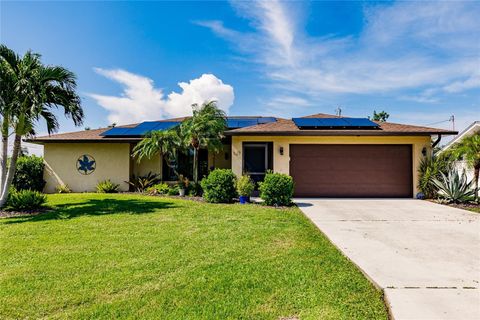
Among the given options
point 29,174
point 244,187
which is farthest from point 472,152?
point 29,174

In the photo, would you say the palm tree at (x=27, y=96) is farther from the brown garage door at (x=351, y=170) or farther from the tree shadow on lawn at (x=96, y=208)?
the brown garage door at (x=351, y=170)

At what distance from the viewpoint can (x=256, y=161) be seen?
41.5 ft

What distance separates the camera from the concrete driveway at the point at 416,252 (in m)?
2.90

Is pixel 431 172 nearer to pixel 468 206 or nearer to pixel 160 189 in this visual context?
pixel 468 206

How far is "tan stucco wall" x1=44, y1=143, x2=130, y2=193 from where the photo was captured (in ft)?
46.4

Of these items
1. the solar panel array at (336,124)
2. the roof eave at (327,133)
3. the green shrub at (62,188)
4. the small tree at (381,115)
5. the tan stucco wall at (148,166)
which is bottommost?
the green shrub at (62,188)

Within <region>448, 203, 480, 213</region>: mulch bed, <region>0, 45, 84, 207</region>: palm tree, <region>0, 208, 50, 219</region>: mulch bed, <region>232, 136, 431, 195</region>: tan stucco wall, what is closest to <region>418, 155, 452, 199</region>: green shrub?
<region>448, 203, 480, 213</region>: mulch bed

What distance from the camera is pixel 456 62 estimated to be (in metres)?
12.0

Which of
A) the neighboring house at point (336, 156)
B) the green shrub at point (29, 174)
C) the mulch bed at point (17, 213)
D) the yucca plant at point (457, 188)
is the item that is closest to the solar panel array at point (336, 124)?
the neighboring house at point (336, 156)

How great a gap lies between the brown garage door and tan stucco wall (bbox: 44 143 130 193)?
939cm

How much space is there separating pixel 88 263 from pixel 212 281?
220cm

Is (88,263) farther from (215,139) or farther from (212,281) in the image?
(215,139)

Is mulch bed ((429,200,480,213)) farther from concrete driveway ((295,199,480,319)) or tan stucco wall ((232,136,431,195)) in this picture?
tan stucco wall ((232,136,431,195))

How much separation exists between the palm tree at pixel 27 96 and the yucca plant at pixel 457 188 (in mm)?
14839
